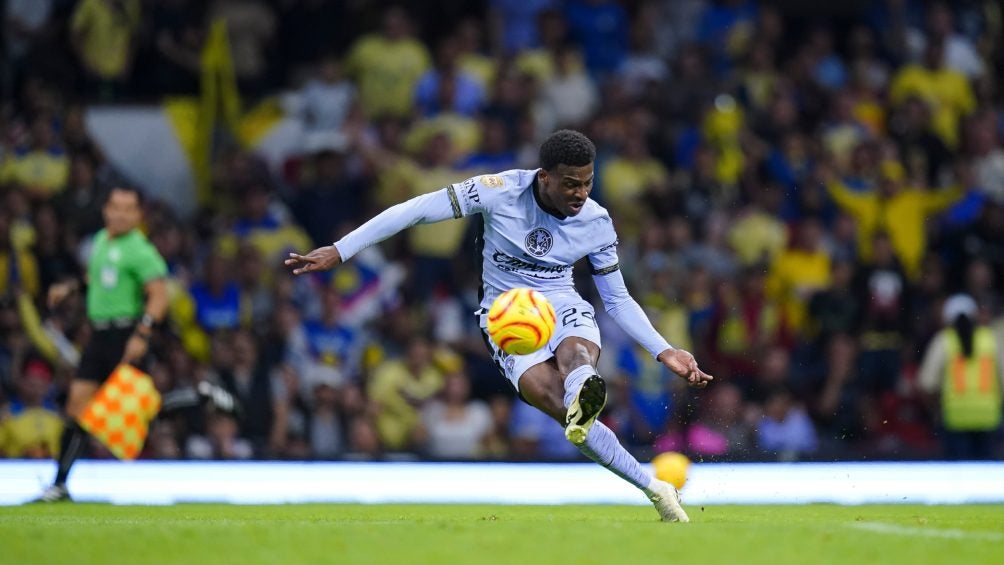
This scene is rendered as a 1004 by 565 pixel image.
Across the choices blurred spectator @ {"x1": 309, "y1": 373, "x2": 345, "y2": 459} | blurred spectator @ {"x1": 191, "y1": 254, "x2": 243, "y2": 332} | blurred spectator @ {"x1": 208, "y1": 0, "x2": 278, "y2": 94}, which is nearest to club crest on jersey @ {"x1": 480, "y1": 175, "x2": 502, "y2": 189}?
blurred spectator @ {"x1": 309, "y1": 373, "x2": 345, "y2": 459}

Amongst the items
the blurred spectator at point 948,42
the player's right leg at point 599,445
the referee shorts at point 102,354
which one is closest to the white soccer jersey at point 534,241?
the player's right leg at point 599,445

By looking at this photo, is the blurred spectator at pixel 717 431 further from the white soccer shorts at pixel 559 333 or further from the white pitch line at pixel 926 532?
the white pitch line at pixel 926 532

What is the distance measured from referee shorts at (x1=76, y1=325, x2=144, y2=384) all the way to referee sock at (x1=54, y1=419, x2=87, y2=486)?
1.25ft

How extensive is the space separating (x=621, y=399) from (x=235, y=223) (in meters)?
4.27

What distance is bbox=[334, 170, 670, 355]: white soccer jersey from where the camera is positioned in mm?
8992

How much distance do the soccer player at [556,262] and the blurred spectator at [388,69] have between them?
783 centimetres

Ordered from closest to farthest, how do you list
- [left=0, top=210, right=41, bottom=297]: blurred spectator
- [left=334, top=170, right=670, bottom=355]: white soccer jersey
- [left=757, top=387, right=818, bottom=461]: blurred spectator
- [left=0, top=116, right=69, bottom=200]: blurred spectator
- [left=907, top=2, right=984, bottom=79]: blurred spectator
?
[left=334, top=170, right=670, bottom=355]: white soccer jersey → [left=0, top=210, right=41, bottom=297]: blurred spectator → [left=757, top=387, right=818, bottom=461]: blurred spectator → [left=0, top=116, right=69, bottom=200]: blurred spectator → [left=907, top=2, right=984, bottom=79]: blurred spectator

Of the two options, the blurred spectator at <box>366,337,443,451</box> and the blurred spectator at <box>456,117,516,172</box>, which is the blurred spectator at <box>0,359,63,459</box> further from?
the blurred spectator at <box>456,117,516,172</box>

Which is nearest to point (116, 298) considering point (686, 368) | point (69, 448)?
point (69, 448)

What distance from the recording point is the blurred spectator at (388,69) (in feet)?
55.6

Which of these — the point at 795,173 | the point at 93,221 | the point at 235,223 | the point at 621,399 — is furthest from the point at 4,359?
the point at 795,173

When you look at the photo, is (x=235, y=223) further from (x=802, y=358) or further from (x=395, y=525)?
(x=395, y=525)

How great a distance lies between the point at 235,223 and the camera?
52.1ft

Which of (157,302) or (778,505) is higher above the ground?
(157,302)
